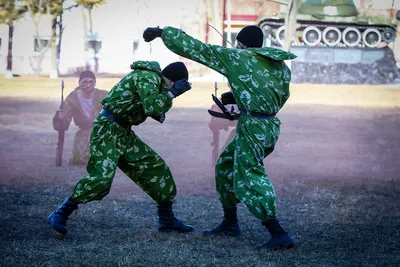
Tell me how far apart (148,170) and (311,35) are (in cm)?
924

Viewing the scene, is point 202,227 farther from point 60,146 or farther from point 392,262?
Result: point 60,146

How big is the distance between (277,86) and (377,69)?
329 inches

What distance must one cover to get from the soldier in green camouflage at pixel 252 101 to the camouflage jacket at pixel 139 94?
0.26 meters

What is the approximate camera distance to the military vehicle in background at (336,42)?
1276 centimetres

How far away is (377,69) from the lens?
500 inches

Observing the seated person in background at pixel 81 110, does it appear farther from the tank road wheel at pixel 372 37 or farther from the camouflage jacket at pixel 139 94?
the tank road wheel at pixel 372 37

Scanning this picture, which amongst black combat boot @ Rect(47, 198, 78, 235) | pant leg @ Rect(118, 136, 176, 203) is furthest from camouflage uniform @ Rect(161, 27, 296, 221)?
black combat boot @ Rect(47, 198, 78, 235)

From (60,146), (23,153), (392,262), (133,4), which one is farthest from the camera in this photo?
(133,4)

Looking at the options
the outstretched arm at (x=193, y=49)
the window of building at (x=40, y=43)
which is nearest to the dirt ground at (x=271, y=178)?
the window of building at (x=40, y=43)

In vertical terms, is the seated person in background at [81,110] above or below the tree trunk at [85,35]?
below

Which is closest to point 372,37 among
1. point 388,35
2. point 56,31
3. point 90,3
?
point 388,35

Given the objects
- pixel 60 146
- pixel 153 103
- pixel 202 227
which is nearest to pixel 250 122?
pixel 153 103

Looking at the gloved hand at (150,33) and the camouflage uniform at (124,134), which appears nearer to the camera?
the gloved hand at (150,33)

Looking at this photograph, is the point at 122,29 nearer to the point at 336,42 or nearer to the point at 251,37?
the point at 336,42
